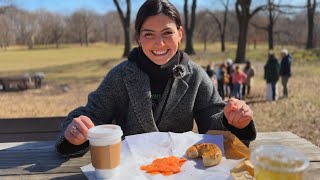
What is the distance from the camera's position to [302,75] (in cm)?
1655

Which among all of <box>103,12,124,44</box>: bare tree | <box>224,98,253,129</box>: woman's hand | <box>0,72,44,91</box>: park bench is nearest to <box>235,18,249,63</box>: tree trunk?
<box>0,72,44,91</box>: park bench

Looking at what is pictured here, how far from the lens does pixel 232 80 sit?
11156 mm

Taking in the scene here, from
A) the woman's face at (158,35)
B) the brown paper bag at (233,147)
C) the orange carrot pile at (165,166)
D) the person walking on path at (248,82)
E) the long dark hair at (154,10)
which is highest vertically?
the long dark hair at (154,10)

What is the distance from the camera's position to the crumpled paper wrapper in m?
1.36

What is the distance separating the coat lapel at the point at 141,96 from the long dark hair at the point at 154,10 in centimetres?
27

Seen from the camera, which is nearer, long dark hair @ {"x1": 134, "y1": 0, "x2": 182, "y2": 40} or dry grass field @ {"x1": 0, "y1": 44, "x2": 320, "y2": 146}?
long dark hair @ {"x1": 134, "y1": 0, "x2": 182, "y2": 40}

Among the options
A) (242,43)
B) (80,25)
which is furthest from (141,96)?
(80,25)

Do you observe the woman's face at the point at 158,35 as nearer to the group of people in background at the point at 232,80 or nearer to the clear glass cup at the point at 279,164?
the clear glass cup at the point at 279,164

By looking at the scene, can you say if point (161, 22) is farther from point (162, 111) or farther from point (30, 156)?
point (30, 156)

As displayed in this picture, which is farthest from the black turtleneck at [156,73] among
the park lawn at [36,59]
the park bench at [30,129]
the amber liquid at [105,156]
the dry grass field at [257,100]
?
the park lawn at [36,59]

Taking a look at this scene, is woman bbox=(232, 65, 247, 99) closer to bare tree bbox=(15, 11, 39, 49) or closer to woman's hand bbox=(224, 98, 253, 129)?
woman's hand bbox=(224, 98, 253, 129)

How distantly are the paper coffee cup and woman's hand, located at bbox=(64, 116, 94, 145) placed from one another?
0.66ft

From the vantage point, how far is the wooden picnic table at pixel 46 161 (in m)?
1.51

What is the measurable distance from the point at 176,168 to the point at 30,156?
0.77 metres
